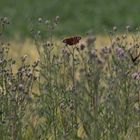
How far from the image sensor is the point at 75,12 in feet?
59.9

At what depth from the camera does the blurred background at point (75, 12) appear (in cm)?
1670

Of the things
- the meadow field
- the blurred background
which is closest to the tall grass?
the meadow field

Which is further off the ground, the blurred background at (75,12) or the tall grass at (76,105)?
the blurred background at (75,12)

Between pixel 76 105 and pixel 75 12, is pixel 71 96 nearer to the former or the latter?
pixel 76 105

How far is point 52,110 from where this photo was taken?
4.22 metres

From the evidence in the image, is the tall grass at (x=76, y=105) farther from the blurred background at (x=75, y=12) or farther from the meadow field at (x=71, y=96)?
the blurred background at (x=75, y=12)

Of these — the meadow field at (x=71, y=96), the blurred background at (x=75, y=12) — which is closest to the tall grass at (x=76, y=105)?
the meadow field at (x=71, y=96)

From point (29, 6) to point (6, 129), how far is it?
14784mm

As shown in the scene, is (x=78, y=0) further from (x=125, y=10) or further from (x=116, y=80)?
(x=116, y=80)

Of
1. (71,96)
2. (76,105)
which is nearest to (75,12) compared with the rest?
(71,96)

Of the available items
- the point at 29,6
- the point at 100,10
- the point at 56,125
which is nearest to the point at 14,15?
the point at 29,6

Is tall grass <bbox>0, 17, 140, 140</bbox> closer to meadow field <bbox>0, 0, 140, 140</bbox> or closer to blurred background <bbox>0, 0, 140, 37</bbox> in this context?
meadow field <bbox>0, 0, 140, 140</bbox>

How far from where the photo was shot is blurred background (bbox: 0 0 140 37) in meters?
16.7

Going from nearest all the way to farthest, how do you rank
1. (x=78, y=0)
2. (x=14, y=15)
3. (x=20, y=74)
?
(x=20, y=74) < (x=14, y=15) < (x=78, y=0)
